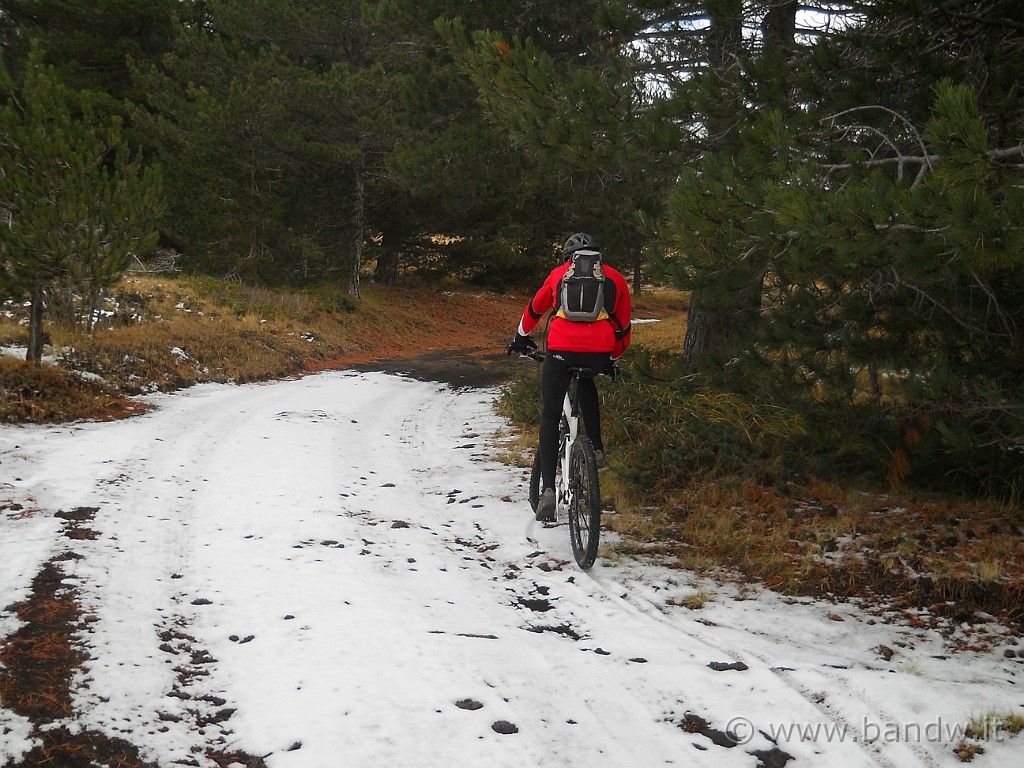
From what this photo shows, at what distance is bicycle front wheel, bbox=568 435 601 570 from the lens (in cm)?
472

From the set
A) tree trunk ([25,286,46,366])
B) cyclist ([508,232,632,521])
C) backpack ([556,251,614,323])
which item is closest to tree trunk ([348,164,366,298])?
tree trunk ([25,286,46,366])

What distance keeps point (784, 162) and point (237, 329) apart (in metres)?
12.5

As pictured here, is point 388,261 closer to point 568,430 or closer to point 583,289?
point 568,430

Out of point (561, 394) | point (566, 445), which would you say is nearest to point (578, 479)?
point (566, 445)

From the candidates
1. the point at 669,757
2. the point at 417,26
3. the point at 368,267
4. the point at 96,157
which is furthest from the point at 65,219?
the point at 368,267

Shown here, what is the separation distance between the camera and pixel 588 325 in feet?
16.5

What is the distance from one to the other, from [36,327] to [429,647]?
26.2 ft

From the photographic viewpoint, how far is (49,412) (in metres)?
8.08

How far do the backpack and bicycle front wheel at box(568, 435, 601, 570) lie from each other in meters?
0.87

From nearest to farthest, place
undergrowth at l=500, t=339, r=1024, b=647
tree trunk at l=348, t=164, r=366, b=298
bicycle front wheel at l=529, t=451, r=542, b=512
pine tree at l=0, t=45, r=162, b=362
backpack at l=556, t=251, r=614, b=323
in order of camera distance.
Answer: undergrowth at l=500, t=339, r=1024, b=647 → backpack at l=556, t=251, r=614, b=323 → bicycle front wheel at l=529, t=451, r=542, b=512 → pine tree at l=0, t=45, r=162, b=362 → tree trunk at l=348, t=164, r=366, b=298

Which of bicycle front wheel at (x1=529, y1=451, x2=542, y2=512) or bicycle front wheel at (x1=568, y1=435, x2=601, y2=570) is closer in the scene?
bicycle front wheel at (x1=568, y1=435, x2=601, y2=570)

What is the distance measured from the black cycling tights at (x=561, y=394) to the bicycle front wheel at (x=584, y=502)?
0.59 ft

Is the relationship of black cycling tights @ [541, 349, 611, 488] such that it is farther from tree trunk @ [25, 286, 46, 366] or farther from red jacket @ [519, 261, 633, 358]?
tree trunk @ [25, 286, 46, 366]

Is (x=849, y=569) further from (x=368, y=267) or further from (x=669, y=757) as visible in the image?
(x=368, y=267)
